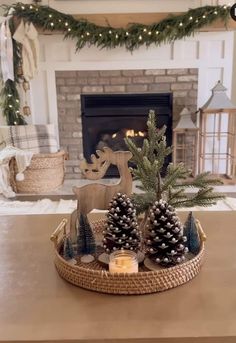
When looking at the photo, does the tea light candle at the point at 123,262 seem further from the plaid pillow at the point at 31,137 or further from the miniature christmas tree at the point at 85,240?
the plaid pillow at the point at 31,137

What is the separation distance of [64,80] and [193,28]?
1.35m

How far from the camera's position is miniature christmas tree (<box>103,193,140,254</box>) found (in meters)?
0.97

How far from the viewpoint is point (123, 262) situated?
3.00 feet

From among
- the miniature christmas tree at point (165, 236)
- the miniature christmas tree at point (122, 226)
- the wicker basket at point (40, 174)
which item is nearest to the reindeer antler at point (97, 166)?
the miniature christmas tree at point (122, 226)

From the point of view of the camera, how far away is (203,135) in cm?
343

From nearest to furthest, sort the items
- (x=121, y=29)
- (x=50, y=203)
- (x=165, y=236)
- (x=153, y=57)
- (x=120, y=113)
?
1. (x=165, y=236)
2. (x=50, y=203)
3. (x=121, y=29)
4. (x=153, y=57)
5. (x=120, y=113)

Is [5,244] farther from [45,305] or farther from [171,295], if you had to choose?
[171,295]

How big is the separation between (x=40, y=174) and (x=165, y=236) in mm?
2544

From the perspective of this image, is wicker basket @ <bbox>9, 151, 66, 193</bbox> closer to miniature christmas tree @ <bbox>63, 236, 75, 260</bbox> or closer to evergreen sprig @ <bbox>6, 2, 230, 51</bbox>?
evergreen sprig @ <bbox>6, 2, 230, 51</bbox>

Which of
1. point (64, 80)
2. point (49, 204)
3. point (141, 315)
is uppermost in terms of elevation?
point (64, 80)

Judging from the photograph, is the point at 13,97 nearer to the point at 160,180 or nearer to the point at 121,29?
the point at 121,29

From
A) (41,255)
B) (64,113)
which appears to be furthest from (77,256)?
(64,113)

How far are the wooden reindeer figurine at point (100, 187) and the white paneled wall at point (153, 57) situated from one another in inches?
105

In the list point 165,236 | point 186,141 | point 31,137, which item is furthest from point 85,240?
point 186,141
